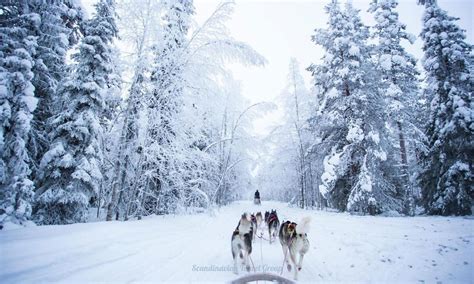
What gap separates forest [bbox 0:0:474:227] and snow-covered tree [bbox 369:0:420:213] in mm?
160

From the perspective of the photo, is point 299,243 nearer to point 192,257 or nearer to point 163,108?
point 192,257

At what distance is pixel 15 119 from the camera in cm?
884

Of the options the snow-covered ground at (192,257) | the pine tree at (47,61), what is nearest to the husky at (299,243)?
the snow-covered ground at (192,257)

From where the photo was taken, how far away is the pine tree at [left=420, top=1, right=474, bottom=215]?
500 inches

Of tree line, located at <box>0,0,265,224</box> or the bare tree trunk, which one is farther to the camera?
the bare tree trunk

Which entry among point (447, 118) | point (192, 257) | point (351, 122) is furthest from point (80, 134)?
point (447, 118)

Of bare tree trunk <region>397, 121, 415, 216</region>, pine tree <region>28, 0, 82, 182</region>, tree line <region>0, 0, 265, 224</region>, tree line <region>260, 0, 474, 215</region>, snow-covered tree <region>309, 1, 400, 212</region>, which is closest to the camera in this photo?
tree line <region>0, 0, 265, 224</region>

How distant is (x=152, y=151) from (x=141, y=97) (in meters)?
2.72

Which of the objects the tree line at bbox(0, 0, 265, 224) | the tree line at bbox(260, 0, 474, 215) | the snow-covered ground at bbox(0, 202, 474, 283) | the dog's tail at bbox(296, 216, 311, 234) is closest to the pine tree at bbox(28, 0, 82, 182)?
the tree line at bbox(0, 0, 265, 224)

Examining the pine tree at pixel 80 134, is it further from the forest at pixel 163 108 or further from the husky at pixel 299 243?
the husky at pixel 299 243

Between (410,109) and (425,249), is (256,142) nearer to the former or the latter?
(410,109)

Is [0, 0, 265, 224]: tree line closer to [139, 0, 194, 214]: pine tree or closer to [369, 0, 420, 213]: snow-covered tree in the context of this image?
[139, 0, 194, 214]: pine tree

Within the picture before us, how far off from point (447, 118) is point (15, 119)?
899 inches

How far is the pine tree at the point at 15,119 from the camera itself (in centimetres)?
851
